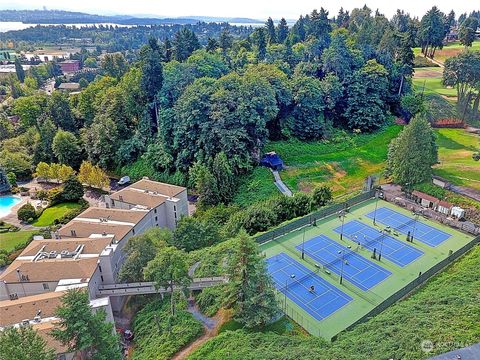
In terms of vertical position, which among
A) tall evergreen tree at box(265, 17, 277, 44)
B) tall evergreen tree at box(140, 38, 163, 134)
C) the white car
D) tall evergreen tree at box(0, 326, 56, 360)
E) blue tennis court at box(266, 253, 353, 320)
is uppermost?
tall evergreen tree at box(265, 17, 277, 44)

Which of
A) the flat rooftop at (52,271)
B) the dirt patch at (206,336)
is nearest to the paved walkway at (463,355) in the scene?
the dirt patch at (206,336)

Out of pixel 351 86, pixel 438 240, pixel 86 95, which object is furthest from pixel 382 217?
pixel 86 95

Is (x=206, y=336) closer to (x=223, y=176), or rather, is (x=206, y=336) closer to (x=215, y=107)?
(x=223, y=176)

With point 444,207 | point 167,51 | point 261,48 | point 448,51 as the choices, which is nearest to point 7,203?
point 167,51

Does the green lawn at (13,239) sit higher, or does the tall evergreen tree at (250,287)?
the tall evergreen tree at (250,287)

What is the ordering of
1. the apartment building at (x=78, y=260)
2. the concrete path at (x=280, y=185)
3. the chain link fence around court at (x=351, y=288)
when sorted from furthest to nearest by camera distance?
the concrete path at (x=280, y=185)
the chain link fence around court at (x=351, y=288)
the apartment building at (x=78, y=260)

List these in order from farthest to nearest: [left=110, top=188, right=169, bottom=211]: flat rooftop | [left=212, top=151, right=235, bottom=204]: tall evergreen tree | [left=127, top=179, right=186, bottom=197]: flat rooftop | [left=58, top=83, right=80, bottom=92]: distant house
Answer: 1. [left=58, top=83, right=80, bottom=92]: distant house
2. [left=212, top=151, right=235, bottom=204]: tall evergreen tree
3. [left=127, top=179, right=186, bottom=197]: flat rooftop
4. [left=110, top=188, right=169, bottom=211]: flat rooftop

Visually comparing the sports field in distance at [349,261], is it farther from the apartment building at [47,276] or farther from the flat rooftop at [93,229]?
the apartment building at [47,276]

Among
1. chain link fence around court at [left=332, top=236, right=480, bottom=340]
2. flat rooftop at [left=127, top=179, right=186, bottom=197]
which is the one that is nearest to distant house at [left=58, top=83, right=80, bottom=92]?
flat rooftop at [left=127, top=179, right=186, bottom=197]

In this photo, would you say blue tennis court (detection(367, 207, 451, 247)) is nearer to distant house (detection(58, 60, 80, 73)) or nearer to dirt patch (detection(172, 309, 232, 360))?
dirt patch (detection(172, 309, 232, 360))
